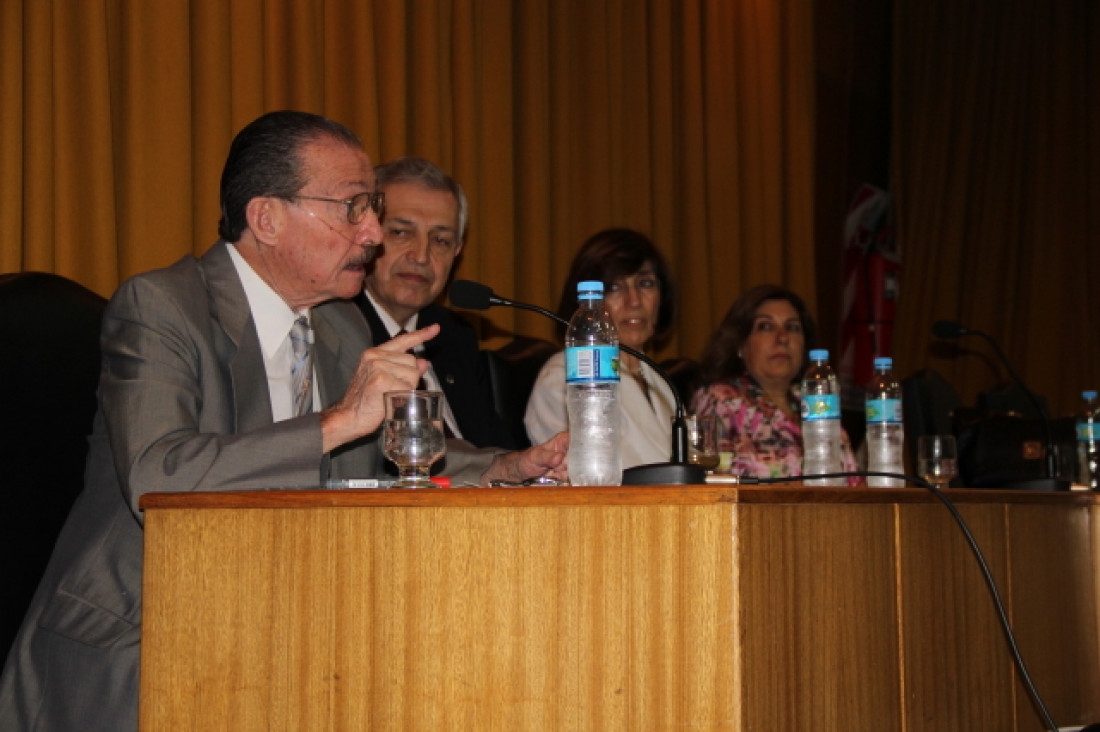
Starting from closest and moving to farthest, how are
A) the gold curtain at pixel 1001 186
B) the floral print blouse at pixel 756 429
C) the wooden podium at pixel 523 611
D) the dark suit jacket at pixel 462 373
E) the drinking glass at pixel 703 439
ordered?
1. the wooden podium at pixel 523 611
2. the drinking glass at pixel 703 439
3. the dark suit jacket at pixel 462 373
4. the floral print blouse at pixel 756 429
5. the gold curtain at pixel 1001 186

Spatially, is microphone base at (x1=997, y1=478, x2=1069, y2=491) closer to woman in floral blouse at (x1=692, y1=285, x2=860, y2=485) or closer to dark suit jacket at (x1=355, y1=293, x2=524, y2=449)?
woman in floral blouse at (x1=692, y1=285, x2=860, y2=485)

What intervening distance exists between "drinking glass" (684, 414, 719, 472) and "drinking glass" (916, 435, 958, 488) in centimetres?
77

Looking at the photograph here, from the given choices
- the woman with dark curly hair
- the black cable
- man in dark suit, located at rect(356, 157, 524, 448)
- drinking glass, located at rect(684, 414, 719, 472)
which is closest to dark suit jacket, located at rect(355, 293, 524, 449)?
man in dark suit, located at rect(356, 157, 524, 448)

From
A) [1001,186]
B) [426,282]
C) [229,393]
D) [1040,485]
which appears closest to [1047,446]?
[1040,485]

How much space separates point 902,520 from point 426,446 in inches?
25.9

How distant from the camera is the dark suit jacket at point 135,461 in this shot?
1500 millimetres

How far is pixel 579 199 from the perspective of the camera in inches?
159

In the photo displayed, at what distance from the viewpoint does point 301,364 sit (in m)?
2.00

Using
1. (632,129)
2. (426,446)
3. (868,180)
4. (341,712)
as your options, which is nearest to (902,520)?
(426,446)

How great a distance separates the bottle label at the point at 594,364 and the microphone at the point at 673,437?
0.45ft

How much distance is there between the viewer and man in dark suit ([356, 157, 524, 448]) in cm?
291

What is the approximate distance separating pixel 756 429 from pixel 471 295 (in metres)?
1.54

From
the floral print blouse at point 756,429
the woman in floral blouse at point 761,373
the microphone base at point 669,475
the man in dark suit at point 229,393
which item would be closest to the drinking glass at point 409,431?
the man in dark suit at point 229,393

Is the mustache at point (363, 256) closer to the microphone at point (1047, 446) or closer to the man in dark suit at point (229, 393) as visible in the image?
the man in dark suit at point (229, 393)
